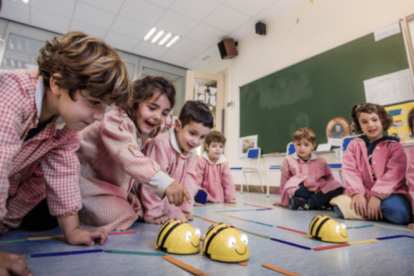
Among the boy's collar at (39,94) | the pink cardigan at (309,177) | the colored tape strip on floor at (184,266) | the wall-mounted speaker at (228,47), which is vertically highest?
the wall-mounted speaker at (228,47)

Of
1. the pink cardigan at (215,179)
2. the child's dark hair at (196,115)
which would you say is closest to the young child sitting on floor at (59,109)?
the child's dark hair at (196,115)

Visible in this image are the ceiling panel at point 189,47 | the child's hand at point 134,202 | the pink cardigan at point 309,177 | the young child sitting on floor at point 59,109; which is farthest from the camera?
the ceiling panel at point 189,47

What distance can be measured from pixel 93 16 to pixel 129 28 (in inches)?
23.0

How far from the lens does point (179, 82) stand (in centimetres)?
562

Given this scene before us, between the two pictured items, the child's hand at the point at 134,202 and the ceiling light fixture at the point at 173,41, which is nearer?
the child's hand at the point at 134,202

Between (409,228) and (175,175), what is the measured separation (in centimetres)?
128

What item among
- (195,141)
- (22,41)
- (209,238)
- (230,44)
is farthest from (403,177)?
(22,41)

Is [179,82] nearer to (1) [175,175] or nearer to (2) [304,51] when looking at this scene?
(2) [304,51]

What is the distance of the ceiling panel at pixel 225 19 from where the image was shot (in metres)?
3.75

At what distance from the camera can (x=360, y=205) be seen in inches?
60.0

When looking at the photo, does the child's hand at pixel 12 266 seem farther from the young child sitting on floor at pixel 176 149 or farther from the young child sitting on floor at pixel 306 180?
the young child sitting on floor at pixel 306 180

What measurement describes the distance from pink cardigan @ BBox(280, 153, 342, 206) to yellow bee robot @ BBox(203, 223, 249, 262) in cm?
169

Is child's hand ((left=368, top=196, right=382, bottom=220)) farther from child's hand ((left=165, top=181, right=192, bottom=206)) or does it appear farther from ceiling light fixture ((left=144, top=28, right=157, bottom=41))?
ceiling light fixture ((left=144, top=28, right=157, bottom=41))

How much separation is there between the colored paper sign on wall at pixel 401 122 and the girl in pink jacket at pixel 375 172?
35.7 inches
